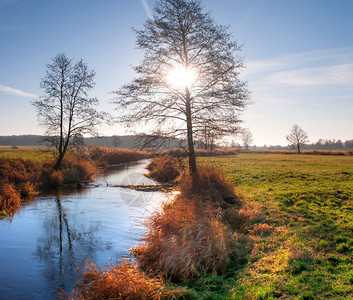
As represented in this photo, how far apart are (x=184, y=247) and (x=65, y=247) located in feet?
15.7

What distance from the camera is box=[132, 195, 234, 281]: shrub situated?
743 cm

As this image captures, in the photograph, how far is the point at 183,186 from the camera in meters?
15.6

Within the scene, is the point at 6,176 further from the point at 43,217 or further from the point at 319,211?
the point at 319,211

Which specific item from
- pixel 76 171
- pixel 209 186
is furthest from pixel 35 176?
pixel 209 186

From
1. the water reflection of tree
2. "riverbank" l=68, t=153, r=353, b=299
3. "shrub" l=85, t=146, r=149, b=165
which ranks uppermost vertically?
"shrub" l=85, t=146, r=149, b=165

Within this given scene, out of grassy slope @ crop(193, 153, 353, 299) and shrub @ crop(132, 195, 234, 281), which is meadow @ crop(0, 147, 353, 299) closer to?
grassy slope @ crop(193, 153, 353, 299)

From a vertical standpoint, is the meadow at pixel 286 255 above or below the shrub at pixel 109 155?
below

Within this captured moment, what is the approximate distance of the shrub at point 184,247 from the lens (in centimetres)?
743

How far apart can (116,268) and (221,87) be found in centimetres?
1277

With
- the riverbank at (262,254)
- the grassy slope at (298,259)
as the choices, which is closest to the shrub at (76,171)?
the riverbank at (262,254)

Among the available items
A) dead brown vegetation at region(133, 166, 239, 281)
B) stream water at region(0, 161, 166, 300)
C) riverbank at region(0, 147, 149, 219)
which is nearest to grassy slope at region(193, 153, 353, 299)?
dead brown vegetation at region(133, 166, 239, 281)

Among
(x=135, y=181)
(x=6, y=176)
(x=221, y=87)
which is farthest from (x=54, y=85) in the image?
(x=221, y=87)

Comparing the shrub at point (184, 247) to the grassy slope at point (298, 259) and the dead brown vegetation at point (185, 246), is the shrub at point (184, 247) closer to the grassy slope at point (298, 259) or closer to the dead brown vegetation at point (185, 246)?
the dead brown vegetation at point (185, 246)

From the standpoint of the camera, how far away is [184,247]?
7.98 metres
